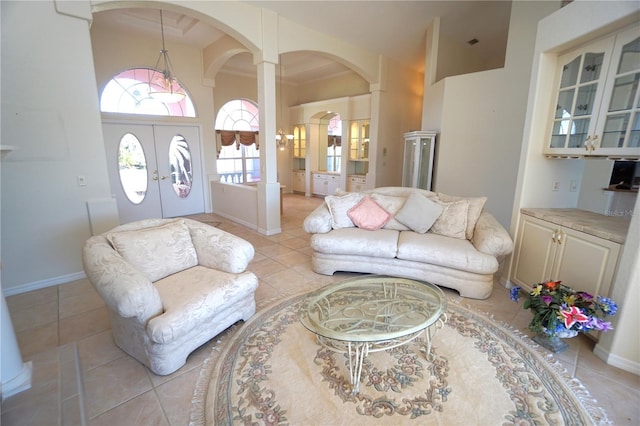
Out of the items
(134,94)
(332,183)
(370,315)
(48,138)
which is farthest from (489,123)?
(134,94)

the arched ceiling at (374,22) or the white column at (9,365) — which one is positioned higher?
the arched ceiling at (374,22)

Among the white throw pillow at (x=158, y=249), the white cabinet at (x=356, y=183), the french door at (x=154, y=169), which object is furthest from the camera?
the white cabinet at (x=356, y=183)

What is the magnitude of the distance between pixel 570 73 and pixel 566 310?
207 cm

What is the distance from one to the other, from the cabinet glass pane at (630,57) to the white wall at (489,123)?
189 centimetres

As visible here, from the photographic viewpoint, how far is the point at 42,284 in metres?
3.06

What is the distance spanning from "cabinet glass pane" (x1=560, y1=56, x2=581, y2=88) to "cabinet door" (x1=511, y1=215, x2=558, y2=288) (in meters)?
1.25

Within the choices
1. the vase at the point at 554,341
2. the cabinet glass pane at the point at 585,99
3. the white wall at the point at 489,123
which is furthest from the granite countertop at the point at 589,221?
the white wall at the point at 489,123

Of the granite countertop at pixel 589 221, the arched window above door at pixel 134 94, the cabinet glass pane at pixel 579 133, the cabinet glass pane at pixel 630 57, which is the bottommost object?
the granite countertop at pixel 589 221

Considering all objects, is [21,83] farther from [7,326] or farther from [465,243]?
[465,243]

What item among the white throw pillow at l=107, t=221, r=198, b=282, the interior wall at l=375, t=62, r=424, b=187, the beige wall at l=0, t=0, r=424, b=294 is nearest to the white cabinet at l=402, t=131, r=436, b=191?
the interior wall at l=375, t=62, r=424, b=187

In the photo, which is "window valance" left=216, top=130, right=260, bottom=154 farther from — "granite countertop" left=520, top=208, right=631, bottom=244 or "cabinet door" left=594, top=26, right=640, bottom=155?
"cabinet door" left=594, top=26, right=640, bottom=155

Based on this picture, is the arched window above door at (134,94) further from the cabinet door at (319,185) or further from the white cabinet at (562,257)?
the white cabinet at (562,257)

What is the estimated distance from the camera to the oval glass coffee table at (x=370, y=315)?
1.69 meters

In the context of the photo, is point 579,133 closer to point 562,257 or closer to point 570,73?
point 570,73
